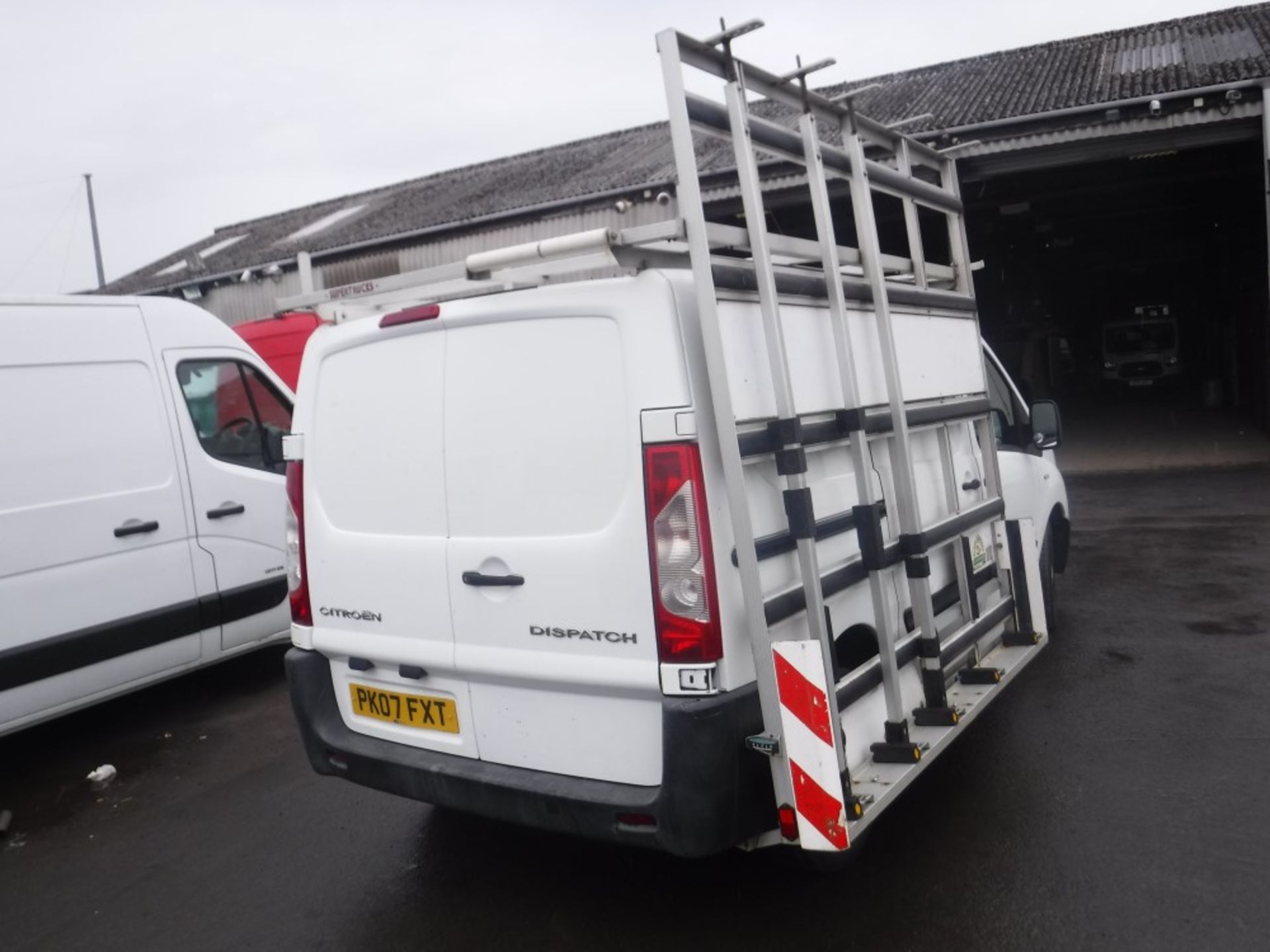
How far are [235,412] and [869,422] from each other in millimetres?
4050

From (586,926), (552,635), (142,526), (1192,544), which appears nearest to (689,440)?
(552,635)

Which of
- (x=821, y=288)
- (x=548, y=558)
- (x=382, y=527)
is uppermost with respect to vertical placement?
(x=821, y=288)

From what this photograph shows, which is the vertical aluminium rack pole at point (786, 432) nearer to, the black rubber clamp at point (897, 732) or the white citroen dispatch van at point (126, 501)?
the black rubber clamp at point (897, 732)

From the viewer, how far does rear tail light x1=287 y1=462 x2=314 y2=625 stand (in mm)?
3717

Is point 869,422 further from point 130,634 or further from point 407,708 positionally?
point 130,634

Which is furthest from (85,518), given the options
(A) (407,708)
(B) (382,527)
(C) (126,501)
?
(A) (407,708)

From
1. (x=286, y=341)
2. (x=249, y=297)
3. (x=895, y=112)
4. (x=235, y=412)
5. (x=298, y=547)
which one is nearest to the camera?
(x=298, y=547)

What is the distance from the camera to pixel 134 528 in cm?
536

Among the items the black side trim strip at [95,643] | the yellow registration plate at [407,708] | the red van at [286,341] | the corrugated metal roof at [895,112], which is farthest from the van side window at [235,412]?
the corrugated metal roof at [895,112]

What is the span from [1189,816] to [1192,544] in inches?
215

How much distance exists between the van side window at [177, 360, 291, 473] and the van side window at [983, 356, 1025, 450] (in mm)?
4094

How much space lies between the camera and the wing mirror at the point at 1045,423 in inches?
215

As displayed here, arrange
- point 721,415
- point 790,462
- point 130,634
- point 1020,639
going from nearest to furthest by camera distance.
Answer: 1. point 721,415
2. point 790,462
3. point 1020,639
4. point 130,634

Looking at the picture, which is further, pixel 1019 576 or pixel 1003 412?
pixel 1003 412
